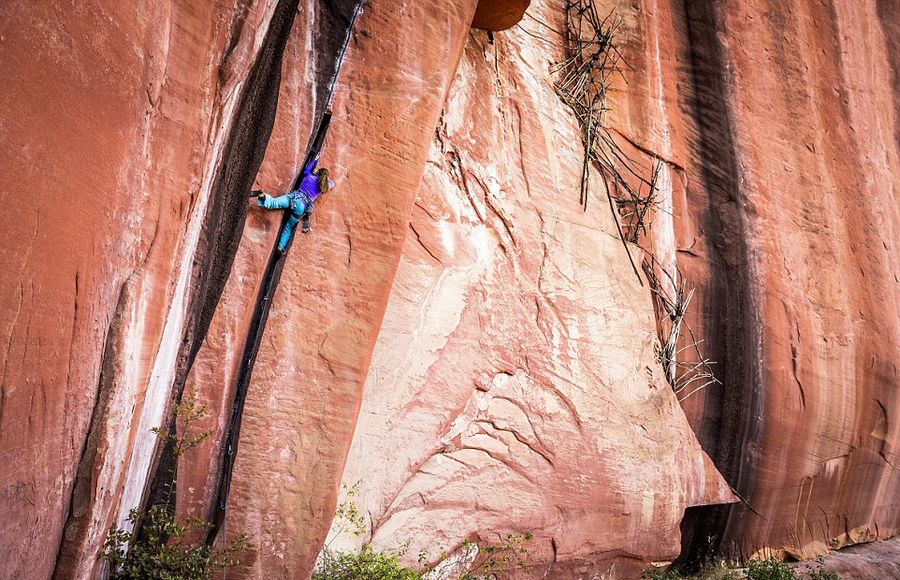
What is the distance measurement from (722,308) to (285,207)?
4.91m

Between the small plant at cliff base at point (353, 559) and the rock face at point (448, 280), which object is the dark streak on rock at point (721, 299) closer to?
the rock face at point (448, 280)

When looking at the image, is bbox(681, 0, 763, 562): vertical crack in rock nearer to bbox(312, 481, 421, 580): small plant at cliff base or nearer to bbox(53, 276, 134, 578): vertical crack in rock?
bbox(312, 481, 421, 580): small plant at cliff base

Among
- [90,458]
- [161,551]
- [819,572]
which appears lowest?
[819,572]

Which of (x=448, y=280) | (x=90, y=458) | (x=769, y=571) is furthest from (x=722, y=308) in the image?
(x=90, y=458)

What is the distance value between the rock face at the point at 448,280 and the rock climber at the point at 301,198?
3.5 inches

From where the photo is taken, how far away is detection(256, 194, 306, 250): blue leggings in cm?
415

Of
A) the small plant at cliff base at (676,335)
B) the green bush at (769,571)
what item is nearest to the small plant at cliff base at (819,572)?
Answer: the green bush at (769,571)

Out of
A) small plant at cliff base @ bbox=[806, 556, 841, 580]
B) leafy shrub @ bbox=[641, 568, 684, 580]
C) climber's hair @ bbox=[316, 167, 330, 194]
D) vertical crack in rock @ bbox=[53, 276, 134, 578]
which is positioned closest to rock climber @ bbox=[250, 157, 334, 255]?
climber's hair @ bbox=[316, 167, 330, 194]

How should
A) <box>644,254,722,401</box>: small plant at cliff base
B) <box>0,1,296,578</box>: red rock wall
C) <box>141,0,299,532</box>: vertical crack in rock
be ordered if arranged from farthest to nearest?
<box>644,254,722,401</box>: small plant at cliff base
<box>141,0,299,532</box>: vertical crack in rock
<box>0,1,296,578</box>: red rock wall

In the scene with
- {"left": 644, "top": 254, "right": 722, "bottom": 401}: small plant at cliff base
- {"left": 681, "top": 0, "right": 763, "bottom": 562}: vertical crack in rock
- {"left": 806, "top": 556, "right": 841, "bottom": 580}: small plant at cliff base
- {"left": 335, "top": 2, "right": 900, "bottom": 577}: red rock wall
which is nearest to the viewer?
{"left": 335, "top": 2, "right": 900, "bottom": 577}: red rock wall

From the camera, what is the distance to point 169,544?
3.74 metres

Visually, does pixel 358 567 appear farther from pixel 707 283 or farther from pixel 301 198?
pixel 707 283

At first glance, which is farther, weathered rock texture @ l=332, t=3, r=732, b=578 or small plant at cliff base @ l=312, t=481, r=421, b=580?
weathered rock texture @ l=332, t=3, r=732, b=578

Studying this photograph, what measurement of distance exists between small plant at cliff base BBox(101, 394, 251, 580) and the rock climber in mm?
1226
